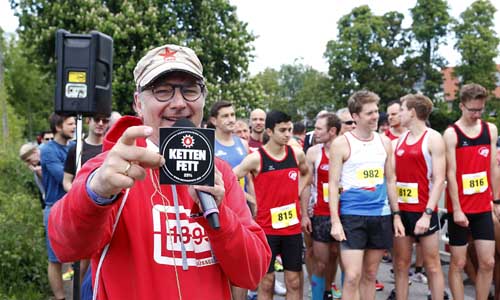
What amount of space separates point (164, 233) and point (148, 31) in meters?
17.1

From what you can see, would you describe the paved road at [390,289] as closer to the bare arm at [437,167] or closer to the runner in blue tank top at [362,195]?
the runner in blue tank top at [362,195]

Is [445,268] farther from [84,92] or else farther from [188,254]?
[188,254]

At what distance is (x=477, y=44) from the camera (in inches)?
1578

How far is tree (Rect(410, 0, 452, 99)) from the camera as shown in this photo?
41688 mm

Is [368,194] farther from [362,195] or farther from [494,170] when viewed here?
[494,170]

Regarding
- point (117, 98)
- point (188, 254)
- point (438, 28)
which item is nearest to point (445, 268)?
point (188, 254)

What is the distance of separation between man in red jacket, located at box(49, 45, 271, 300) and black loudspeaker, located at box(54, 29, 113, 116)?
115 inches

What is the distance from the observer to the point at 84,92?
4.52 meters

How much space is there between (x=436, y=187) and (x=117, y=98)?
14.6 m

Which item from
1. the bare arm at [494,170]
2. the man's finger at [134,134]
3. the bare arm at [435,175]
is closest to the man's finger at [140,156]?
the man's finger at [134,134]

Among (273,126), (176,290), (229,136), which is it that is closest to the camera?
(176,290)

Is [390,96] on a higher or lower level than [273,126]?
higher

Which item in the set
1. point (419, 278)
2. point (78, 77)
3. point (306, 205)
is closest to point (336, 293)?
point (306, 205)

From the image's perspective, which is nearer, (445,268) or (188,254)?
(188,254)
